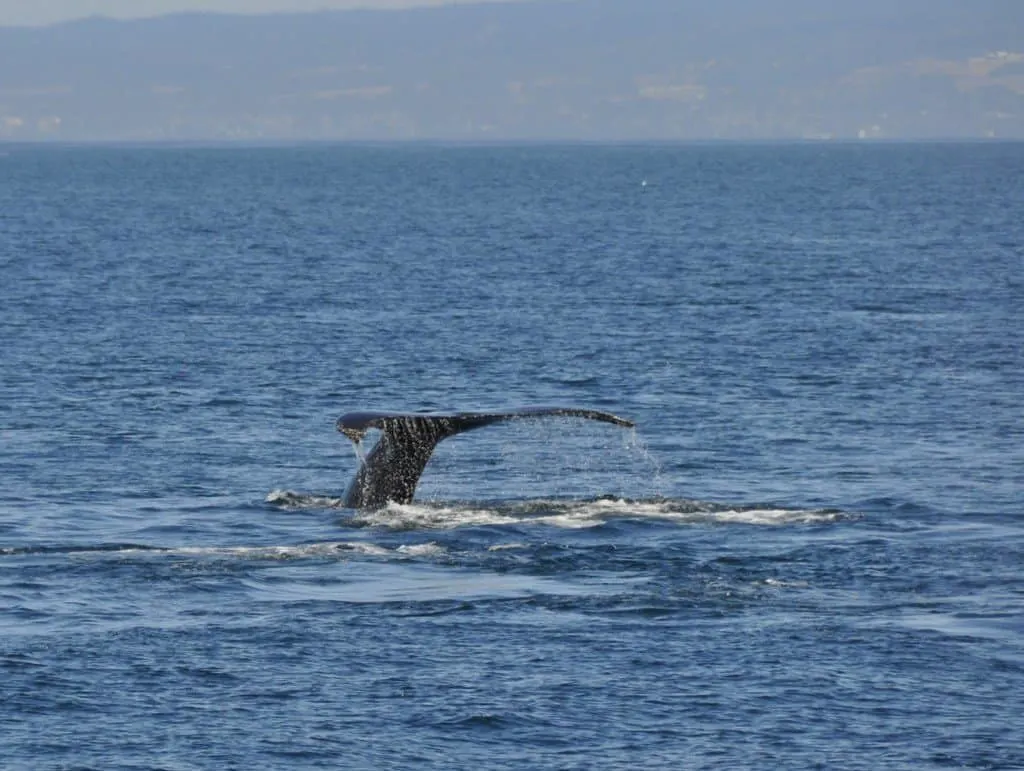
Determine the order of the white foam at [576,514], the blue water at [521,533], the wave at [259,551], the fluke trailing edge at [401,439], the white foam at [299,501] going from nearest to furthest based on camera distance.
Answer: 1. the blue water at [521,533]
2. the fluke trailing edge at [401,439]
3. the wave at [259,551]
4. the white foam at [576,514]
5. the white foam at [299,501]

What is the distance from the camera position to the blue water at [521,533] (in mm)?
18609

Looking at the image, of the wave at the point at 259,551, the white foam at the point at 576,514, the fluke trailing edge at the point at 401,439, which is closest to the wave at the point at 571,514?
the white foam at the point at 576,514

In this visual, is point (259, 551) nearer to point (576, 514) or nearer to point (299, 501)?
point (299, 501)

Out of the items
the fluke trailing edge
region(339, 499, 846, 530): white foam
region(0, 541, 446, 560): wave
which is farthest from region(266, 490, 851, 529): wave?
region(0, 541, 446, 560): wave

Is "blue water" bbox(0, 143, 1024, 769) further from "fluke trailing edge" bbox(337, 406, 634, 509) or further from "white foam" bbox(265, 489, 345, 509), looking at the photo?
"fluke trailing edge" bbox(337, 406, 634, 509)

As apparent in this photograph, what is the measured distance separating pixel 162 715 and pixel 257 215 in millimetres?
100227

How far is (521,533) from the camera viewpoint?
2606 centimetres

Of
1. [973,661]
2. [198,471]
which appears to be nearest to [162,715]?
[973,661]

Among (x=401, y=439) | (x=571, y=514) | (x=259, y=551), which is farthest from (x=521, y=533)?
(x=259, y=551)

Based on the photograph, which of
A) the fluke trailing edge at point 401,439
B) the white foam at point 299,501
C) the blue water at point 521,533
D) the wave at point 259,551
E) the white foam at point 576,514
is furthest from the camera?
the white foam at point 299,501

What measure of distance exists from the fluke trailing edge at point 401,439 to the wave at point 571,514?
0.92ft

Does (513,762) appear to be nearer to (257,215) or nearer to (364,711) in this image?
(364,711)

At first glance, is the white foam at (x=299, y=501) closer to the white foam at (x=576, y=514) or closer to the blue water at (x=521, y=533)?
the blue water at (x=521, y=533)

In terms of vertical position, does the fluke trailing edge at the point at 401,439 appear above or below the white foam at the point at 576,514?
above
